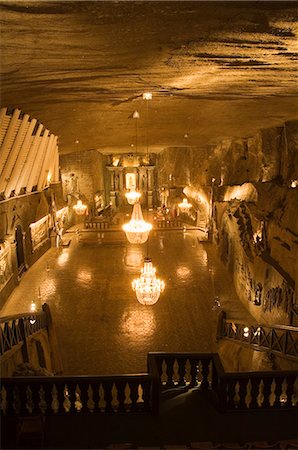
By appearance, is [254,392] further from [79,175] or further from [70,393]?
[79,175]

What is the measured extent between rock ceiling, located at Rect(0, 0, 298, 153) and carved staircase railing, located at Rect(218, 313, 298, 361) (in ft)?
17.6

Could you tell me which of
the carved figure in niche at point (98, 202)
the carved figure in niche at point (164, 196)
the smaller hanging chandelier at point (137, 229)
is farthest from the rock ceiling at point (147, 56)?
the carved figure in niche at point (164, 196)

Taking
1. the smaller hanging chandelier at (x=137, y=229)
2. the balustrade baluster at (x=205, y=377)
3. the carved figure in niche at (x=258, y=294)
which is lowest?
the carved figure in niche at (x=258, y=294)

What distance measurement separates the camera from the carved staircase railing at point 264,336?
314 inches

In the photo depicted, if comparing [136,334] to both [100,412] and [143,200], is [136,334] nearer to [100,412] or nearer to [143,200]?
[100,412]

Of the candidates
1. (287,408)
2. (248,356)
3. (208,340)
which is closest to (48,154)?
(208,340)

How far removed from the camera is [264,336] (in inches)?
341

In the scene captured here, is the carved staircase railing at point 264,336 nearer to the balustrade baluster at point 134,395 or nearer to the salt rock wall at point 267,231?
the salt rock wall at point 267,231

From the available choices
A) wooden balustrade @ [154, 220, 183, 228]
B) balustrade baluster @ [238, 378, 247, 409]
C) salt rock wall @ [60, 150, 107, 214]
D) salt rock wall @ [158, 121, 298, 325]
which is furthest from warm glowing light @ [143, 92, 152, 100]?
salt rock wall @ [60, 150, 107, 214]

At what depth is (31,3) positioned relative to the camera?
311cm

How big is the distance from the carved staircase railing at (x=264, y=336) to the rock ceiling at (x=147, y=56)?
5.38 meters

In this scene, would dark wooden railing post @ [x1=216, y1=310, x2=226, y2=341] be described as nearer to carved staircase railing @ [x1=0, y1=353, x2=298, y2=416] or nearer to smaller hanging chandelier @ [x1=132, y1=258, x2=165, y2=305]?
smaller hanging chandelier @ [x1=132, y1=258, x2=165, y2=305]

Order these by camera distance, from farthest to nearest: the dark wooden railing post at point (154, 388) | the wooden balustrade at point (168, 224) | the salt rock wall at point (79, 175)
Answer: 1. the salt rock wall at point (79, 175)
2. the wooden balustrade at point (168, 224)
3. the dark wooden railing post at point (154, 388)

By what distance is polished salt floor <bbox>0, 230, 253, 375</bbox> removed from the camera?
9.41 meters
